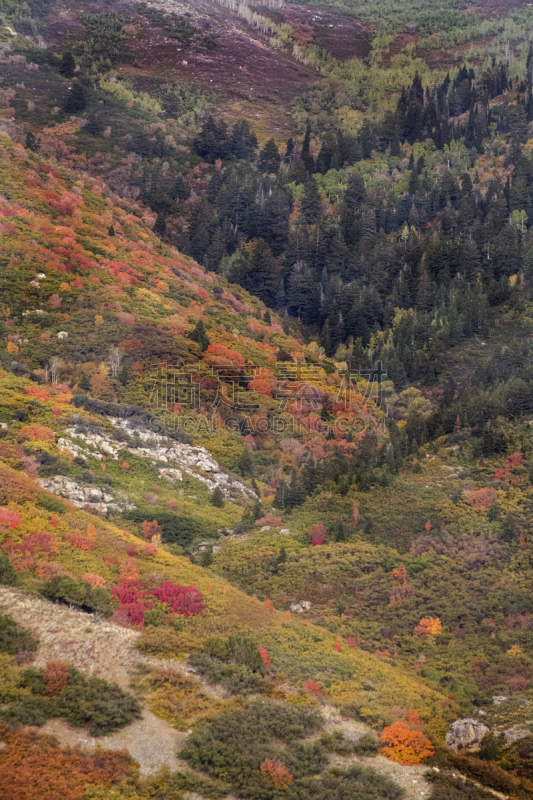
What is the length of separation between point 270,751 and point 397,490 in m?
26.4

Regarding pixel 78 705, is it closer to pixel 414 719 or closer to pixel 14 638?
pixel 14 638

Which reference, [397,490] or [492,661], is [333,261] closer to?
[397,490]

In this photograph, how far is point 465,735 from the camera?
2430 centimetres

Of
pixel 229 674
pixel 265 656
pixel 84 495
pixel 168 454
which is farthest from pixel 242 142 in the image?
pixel 229 674

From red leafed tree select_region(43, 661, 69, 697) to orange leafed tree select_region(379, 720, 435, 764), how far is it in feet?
31.1

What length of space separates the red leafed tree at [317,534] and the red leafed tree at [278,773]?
20.7 metres

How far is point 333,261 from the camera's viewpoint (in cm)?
9331

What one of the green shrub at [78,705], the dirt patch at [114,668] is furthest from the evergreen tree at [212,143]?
the green shrub at [78,705]

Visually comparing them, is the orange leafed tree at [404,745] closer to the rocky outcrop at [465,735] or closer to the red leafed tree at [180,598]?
the rocky outcrop at [465,735]

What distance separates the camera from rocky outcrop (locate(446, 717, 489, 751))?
79.4 ft

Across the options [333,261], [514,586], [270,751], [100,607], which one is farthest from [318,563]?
[333,261]

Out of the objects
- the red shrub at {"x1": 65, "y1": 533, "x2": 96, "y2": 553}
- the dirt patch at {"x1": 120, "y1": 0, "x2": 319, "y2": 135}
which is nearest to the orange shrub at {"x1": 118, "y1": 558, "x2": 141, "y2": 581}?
the red shrub at {"x1": 65, "y1": 533, "x2": 96, "y2": 553}

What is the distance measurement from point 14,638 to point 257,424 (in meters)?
34.7

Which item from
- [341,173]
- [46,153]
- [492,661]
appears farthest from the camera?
[341,173]
